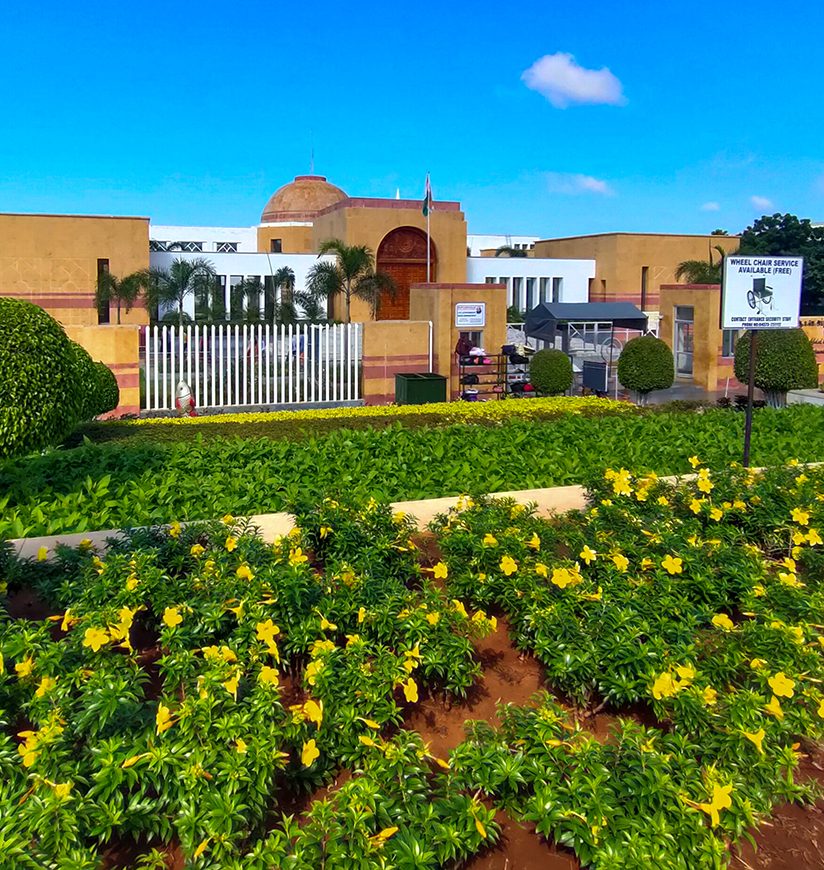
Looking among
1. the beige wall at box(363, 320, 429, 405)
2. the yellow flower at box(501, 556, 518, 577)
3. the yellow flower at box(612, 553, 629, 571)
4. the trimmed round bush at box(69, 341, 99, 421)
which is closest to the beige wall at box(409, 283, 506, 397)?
the beige wall at box(363, 320, 429, 405)

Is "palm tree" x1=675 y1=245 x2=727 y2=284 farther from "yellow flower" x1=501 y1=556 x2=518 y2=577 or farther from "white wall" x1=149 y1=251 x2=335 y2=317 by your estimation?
"yellow flower" x1=501 y1=556 x2=518 y2=577

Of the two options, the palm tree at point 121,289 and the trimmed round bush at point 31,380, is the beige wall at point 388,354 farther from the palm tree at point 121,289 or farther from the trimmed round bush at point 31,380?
the palm tree at point 121,289

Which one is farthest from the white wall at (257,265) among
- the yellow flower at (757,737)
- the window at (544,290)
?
the yellow flower at (757,737)

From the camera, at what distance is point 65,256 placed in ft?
96.6

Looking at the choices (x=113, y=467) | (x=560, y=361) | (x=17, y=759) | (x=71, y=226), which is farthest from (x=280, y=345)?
(x=71, y=226)

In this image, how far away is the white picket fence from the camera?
15703 mm

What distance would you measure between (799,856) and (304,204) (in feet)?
147

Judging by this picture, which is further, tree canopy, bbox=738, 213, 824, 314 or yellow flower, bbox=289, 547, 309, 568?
tree canopy, bbox=738, 213, 824, 314

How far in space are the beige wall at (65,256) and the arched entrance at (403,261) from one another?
9420 mm

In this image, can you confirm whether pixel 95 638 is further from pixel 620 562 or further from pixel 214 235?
pixel 214 235

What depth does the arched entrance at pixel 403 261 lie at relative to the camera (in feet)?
114

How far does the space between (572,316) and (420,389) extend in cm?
698

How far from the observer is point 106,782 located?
2916 mm

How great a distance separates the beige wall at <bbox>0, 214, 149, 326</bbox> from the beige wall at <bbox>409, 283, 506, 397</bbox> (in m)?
14.8
